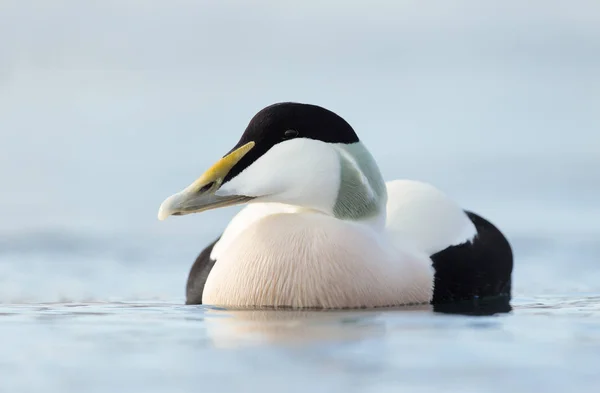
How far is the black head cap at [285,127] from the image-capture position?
19.2ft

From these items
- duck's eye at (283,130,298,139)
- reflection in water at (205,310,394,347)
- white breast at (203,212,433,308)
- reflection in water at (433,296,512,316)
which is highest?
duck's eye at (283,130,298,139)

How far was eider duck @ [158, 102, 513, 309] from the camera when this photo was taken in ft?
19.0

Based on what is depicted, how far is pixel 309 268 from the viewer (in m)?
5.78

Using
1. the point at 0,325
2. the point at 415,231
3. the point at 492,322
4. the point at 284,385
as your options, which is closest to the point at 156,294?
the point at 415,231

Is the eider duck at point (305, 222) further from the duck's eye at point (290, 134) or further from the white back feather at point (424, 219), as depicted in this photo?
the white back feather at point (424, 219)

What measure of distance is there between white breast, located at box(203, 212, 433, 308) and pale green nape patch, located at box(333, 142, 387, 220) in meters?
0.08

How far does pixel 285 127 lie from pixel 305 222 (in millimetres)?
457

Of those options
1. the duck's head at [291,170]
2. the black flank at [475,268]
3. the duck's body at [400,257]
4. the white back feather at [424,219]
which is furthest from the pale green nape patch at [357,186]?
the black flank at [475,268]

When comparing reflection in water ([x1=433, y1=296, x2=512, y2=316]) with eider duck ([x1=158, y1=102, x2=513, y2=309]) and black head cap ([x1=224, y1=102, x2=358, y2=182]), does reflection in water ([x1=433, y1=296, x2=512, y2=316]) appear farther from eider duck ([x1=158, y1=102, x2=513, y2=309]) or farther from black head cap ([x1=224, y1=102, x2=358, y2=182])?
black head cap ([x1=224, y1=102, x2=358, y2=182])

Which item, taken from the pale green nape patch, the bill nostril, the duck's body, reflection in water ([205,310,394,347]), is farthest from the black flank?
the bill nostril

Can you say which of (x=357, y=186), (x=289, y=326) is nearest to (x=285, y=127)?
(x=357, y=186)

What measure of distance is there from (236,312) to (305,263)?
414 millimetres

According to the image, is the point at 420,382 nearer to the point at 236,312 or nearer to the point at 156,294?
the point at 236,312

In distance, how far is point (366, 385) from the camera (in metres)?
3.64
